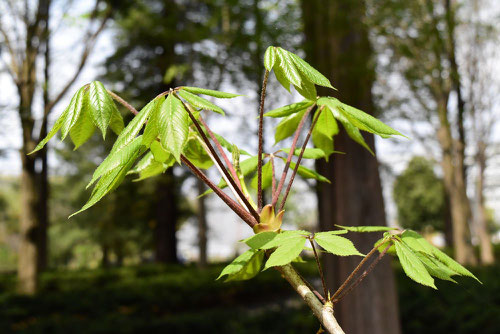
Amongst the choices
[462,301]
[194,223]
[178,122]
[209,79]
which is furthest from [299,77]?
[194,223]

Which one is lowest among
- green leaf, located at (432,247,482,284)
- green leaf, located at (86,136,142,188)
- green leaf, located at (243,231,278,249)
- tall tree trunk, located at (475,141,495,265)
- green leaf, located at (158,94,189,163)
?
tall tree trunk, located at (475,141,495,265)

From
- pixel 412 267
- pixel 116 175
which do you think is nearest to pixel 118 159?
pixel 116 175

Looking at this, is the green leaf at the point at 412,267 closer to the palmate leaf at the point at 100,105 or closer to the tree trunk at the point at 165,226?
the palmate leaf at the point at 100,105

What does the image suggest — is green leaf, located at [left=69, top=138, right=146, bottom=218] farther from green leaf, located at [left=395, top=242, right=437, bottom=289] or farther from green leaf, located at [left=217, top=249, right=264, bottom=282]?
green leaf, located at [left=395, top=242, right=437, bottom=289]

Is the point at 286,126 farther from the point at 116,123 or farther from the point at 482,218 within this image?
the point at 482,218

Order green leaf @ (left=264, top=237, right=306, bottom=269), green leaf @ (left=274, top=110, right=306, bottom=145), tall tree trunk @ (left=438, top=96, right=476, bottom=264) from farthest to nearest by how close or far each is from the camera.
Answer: tall tree trunk @ (left=438, top=96, right=476, bottom=264)
green leaf @ (left=274, top=110, right=306, bottom=145)
green leaf @ (left=264, top=237, right=306, bottom=269)

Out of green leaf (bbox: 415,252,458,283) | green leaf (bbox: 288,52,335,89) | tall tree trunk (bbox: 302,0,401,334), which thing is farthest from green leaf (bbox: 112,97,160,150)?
tall tree trunk (bbox: 302,0,401,334)

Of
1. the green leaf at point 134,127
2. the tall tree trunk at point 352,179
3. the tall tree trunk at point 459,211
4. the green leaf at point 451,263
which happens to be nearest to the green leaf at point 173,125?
the green leaf at point 134,127
